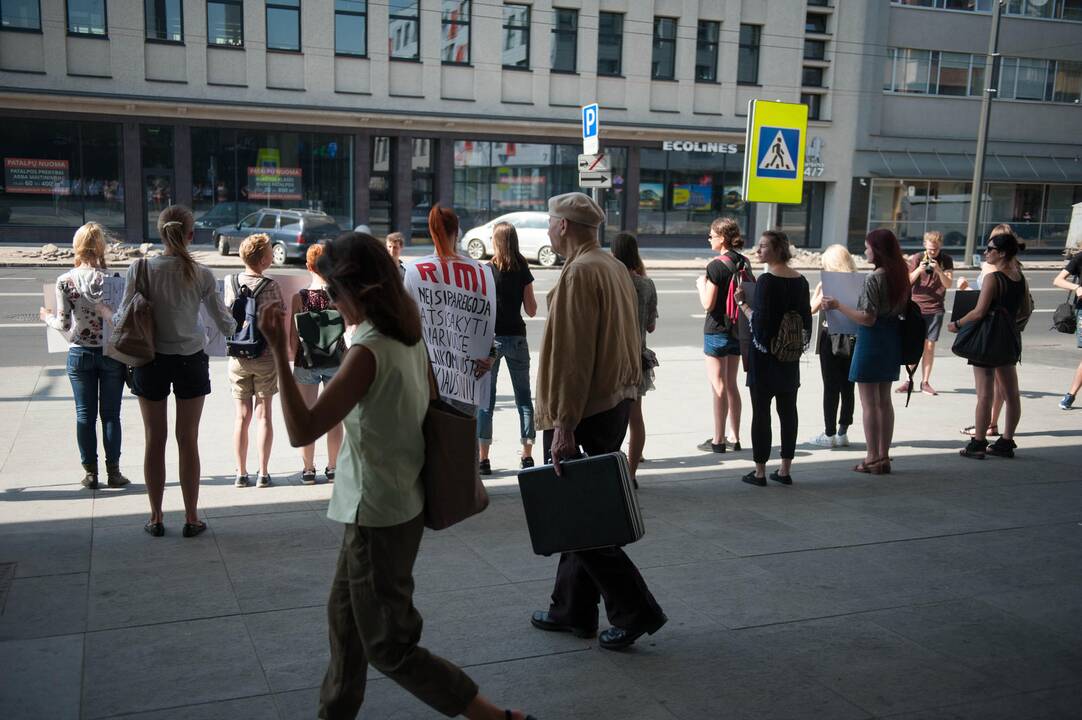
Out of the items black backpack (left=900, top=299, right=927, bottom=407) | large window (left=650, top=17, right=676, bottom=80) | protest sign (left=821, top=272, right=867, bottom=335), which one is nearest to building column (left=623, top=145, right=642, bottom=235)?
large window (left=650, top=17, right=676, bottom=80)

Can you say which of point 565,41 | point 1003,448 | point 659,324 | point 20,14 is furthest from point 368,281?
point 565,41

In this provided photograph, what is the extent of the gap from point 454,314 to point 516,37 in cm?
3053

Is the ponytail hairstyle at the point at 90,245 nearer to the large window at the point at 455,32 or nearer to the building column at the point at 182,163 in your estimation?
the building column at the point at 182,163

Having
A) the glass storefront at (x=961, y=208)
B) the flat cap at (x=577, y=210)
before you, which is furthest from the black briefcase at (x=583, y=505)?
the glass storefront at (x=961, y=208)

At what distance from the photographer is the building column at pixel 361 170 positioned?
3341 cm

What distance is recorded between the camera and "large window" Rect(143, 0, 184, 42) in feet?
98.6

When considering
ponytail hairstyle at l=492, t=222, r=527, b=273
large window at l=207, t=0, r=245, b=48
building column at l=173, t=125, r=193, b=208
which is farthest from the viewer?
building column at l=173, t=125, r=193, b=208

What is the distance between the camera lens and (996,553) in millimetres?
5816

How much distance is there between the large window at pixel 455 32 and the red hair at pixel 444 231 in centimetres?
2881

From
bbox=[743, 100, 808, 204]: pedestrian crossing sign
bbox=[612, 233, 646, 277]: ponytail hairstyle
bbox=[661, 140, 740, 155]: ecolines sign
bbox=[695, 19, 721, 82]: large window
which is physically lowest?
bbox=[612, 233, 646, 277]: ponytail hairstyle

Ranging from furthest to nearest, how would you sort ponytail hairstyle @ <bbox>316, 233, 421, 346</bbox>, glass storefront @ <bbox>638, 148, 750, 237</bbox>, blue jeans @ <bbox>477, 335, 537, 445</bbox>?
glass storefront @ <bbox>638, 148, 750, 237</bbox>, blue jeans @ <bbox>477, 335, 537, 445</bbox>, ponytail hairstyle @ <bbox>316, 233, 421, 346</bbox>

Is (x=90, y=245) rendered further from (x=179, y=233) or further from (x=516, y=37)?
(x=516, y=37)

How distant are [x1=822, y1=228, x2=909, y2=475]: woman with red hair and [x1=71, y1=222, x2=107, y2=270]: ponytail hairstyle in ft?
17.8

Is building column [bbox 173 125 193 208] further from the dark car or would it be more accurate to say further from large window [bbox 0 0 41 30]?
large window [bbox 0 0 41 30]
